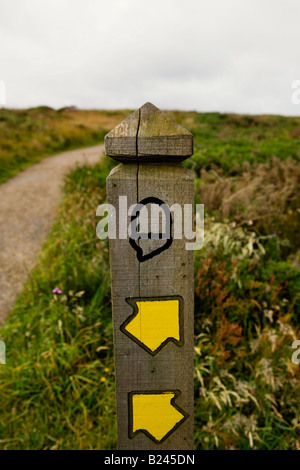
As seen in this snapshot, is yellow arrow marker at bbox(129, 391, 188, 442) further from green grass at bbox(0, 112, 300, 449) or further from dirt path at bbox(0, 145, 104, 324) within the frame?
dirt path at bbox(0, 145, 104, 324)

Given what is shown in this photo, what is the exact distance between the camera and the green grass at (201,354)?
1812mm

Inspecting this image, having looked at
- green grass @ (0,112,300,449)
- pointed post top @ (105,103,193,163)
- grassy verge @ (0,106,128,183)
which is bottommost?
green grass @ (0,112,300,449)

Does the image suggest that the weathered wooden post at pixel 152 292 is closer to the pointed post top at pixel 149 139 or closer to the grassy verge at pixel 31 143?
the pointed post top at pixel 149 139

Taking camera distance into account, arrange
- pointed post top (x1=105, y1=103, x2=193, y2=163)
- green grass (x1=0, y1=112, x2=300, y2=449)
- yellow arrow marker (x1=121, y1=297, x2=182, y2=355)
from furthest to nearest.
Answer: green grass (x1=0, y1=112, x2=300, y2=449)
yellow arrow marker (x1=121, y1=297, x2=182, y2=355)
pointed post top (x1=105, y1=103, x2=193, y2=163)

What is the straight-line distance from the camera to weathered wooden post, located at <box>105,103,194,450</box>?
0.79 m

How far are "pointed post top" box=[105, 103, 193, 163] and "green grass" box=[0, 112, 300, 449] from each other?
1504 mm

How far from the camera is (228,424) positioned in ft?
5.77

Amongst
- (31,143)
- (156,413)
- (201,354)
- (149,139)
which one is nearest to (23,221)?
(201,354)

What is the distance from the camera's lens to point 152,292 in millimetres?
885

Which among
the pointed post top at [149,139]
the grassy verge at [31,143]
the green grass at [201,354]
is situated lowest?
the green grass at [201,354]

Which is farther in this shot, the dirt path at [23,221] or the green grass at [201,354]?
the dirt path at [23,221]

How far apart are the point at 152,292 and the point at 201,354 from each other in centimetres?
142

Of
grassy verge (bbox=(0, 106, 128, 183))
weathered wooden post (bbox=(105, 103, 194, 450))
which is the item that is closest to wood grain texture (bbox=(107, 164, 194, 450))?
weathered wooden post (bbox=(105, 103, 194, 450))

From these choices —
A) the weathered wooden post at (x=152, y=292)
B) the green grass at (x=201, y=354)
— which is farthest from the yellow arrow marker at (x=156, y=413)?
the green grass at (x=201, y=354)
